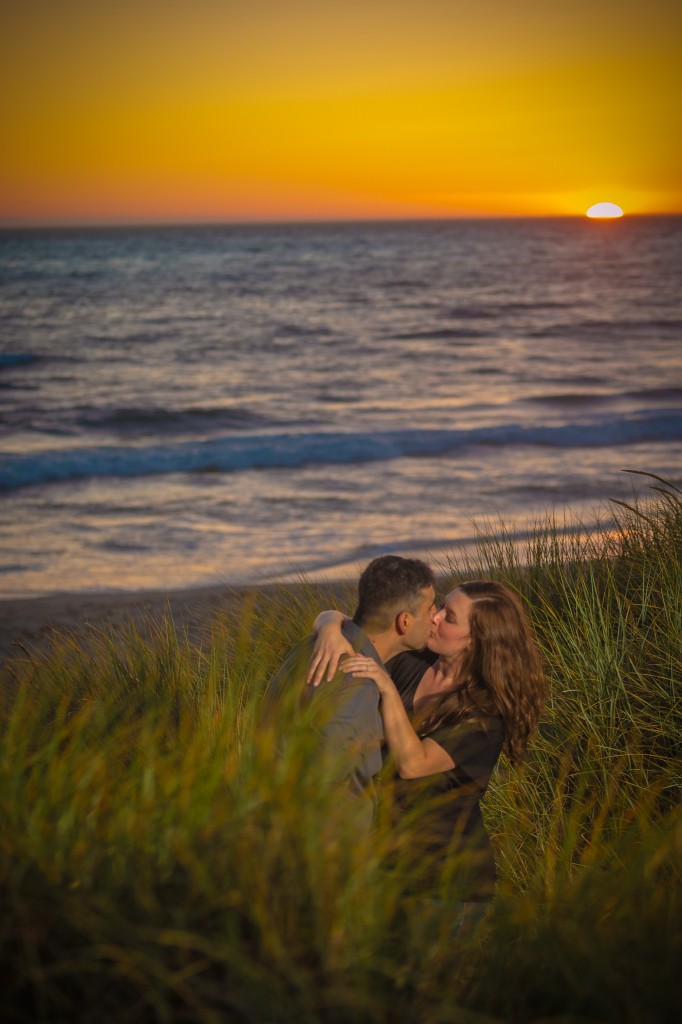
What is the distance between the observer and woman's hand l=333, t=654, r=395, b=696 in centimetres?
350

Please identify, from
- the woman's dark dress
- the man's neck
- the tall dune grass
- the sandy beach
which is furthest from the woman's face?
the sandy beach

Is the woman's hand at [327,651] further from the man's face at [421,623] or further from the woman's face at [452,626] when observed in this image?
the woman's face at [452,626]

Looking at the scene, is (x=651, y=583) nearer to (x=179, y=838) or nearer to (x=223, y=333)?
(x=179, y=838)

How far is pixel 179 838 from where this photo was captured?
247 cm

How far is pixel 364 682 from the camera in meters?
3.55

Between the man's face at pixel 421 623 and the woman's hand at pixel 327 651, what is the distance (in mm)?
299

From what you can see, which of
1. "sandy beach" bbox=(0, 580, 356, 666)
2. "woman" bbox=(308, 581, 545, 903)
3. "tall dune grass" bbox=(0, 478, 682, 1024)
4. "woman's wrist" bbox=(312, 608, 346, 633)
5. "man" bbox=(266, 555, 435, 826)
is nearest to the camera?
"tall dune grass" bbox=(0, 478, 682, 1024)

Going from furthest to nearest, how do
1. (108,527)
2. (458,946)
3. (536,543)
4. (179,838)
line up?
(108,527), (536,543), (458,946), (179,838)

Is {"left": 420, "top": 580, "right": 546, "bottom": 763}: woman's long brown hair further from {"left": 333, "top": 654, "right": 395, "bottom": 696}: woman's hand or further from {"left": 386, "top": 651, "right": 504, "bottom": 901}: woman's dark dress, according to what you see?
{"left": 333, "top": 654, "right": 395, "bottom": 696}: woman's hand

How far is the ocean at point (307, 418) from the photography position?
1400cm

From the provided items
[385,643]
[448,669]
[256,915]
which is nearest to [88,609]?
[448,669]

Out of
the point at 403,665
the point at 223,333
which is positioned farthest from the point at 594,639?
the point at 223,333

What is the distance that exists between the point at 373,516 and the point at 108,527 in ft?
12.9

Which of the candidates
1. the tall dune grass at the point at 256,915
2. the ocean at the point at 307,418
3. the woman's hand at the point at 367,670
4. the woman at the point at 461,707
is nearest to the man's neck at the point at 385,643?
the woman at the point at 461,707
